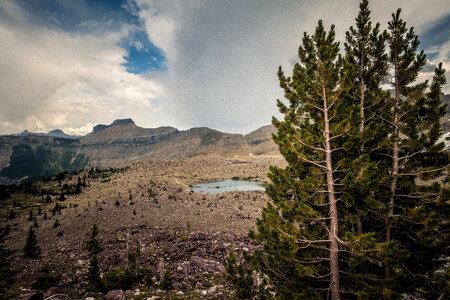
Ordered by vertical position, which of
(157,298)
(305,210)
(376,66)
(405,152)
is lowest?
(157,298)

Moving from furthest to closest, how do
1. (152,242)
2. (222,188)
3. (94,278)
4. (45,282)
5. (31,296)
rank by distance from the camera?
(222,188), (152,242), (45,282), (94,278), (31,296)

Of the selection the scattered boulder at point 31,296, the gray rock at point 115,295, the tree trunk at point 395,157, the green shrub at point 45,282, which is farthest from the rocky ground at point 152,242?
the tree trunk at point 395,157

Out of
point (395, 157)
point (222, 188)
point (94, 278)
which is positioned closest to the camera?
point (395, 157)

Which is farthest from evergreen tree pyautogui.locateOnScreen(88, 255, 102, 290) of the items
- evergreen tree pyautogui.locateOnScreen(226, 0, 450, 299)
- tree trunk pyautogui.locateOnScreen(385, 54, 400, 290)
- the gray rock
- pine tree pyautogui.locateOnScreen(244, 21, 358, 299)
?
tree trunk pyautogui.locateOnScreen(385, 54, 400, 290)

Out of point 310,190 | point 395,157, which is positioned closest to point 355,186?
point 310,190

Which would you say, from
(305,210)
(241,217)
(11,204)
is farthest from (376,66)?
(11,204)

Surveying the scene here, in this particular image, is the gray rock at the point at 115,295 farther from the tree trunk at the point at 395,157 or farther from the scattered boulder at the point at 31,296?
the tree trunk at the point at 395,157

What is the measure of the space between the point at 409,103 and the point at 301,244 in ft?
24.4

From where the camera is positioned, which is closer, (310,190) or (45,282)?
(310,190)

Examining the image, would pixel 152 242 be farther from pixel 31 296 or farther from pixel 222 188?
pixel 222 188

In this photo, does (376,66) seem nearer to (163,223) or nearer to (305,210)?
(305,210)

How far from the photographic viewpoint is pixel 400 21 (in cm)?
787

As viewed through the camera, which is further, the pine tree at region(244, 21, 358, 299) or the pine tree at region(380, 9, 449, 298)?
the pine tree at region(380, 9, 449, 298)

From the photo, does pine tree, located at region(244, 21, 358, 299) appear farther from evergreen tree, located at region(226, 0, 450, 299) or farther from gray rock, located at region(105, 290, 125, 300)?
gray rock, located at region(105, 290, 125, 300)
